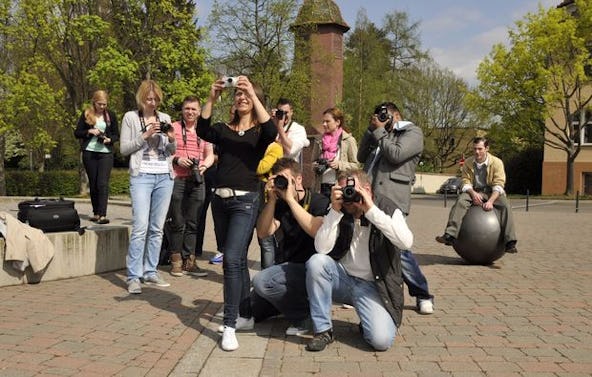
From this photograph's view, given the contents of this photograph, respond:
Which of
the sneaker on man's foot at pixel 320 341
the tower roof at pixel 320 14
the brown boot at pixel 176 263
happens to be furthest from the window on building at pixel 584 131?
the sneaker on man's foot at pixel 320 341

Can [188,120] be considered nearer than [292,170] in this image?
No

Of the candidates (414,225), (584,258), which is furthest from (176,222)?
(414,225)

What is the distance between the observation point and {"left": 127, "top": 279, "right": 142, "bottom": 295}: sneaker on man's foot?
234 inches

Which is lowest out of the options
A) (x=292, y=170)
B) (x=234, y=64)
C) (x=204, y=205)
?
(x=204, y=205)

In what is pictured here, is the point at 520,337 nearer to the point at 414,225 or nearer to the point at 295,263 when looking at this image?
the point at 295,263

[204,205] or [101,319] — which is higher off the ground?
[204,205]

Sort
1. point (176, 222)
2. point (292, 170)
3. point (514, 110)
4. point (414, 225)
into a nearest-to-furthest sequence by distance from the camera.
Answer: point (292, 170) → point (176, 222) → point (414, 225) → point (514, 110)

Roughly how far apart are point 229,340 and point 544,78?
1258 inches

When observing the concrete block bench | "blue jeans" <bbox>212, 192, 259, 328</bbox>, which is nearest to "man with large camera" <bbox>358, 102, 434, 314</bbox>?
"blue jeans" <bbox>212, 192, 259, 328</bbox>

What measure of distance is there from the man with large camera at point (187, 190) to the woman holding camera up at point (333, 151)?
1393 millimetres

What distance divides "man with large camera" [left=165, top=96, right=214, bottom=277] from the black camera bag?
113 centimetres

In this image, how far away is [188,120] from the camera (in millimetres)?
7199

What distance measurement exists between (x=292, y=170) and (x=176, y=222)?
9.76 feet

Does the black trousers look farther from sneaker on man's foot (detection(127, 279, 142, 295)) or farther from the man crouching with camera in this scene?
the man crouching with camera
